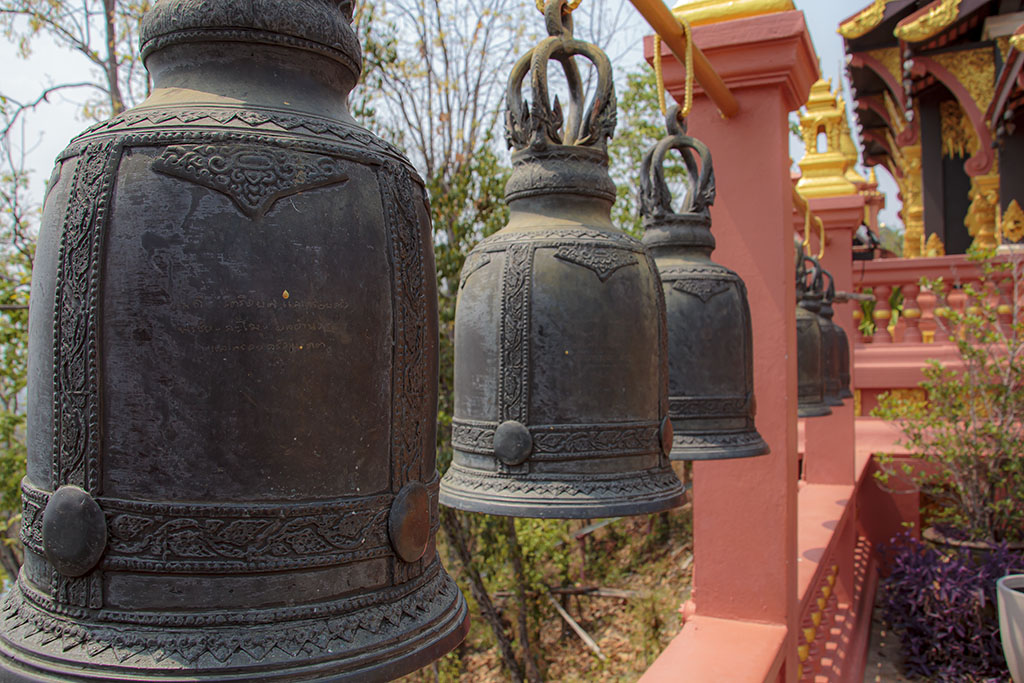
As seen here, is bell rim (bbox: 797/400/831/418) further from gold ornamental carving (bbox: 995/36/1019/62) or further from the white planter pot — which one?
gold ornamental carving (bbox: 995/36/1019/62)

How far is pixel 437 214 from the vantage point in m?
6.05

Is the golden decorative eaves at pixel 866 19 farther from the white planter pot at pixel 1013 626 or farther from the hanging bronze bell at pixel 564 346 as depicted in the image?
the hanging bronze bell at pixel 564 346

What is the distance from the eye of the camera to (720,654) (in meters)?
3.02

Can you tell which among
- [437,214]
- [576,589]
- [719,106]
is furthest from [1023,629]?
[437,214]

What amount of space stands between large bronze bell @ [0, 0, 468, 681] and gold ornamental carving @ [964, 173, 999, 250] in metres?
10.3

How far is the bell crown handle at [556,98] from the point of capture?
1711 mm

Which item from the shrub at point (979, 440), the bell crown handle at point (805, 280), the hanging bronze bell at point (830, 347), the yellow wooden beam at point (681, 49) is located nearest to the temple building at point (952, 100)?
the shrub at point (979, 440)

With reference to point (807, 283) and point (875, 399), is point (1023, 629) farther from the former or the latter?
point (875, 399)

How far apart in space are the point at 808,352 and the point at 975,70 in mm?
6526

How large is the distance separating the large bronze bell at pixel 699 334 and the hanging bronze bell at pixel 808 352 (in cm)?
178

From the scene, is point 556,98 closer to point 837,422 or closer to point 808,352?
point 808,352

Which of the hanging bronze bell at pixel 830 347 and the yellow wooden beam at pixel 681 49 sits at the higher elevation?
the yellow wooden beam at pixel 681 49

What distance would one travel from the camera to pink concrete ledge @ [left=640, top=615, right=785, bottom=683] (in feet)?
9.10

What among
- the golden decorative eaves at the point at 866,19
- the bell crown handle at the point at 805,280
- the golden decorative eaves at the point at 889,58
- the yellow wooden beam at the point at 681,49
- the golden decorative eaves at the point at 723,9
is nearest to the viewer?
the yellow wooden beam at the point at 681,49
